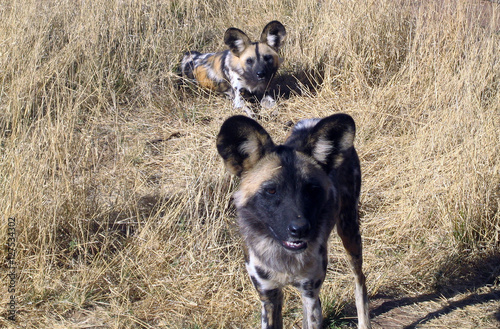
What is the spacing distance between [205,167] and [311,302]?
153 centimetres

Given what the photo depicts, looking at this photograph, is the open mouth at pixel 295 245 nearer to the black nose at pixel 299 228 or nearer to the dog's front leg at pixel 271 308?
the black nose at pixel 299 228

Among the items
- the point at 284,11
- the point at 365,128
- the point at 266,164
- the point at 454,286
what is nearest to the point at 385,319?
the point at 454,286

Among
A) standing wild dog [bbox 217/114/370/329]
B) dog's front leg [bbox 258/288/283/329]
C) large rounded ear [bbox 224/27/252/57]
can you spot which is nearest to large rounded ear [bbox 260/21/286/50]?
large rounded ear [bbox 224/27/252/57]

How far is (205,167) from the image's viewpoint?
11.8 feet

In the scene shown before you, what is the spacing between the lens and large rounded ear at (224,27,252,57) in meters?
5.68

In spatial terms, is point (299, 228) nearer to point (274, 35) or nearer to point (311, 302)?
point (311, 302)

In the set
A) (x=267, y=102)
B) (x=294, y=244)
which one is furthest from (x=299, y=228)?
(x=267, y=102)

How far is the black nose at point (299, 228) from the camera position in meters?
2.03

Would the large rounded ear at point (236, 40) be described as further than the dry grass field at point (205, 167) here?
Yes

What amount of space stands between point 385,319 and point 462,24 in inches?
118

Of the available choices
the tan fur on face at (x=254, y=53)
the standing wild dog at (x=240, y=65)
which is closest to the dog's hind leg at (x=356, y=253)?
the standing wild dog at (x=240, y=65)

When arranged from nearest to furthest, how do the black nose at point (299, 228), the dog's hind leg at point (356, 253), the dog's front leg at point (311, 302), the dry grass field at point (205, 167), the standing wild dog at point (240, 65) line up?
the black nose at point (299, 228)
the dog's front leg at point (311, 302)
the dog's hind leg at point (356, 253)
the dry grass field at point (205, 167)
the standing wild dog at point (240, 65)

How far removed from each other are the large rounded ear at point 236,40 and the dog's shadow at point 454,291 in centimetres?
347

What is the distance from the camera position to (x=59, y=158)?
3.18 m
